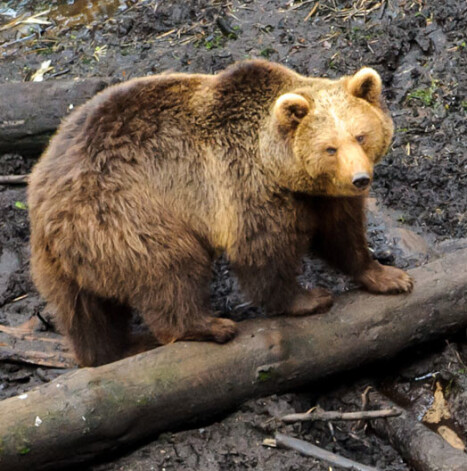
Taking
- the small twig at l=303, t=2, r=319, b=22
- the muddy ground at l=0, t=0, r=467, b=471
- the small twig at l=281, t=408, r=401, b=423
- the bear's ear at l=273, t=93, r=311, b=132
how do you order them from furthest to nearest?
the small twig at l=303, t=2, r=319, b=22, the muddy ground at l=0, t=0, r=467, b=471, the bear's ear at l=273, t=93, r=311, b=132, the small twig at l=281, t=408, r=401, b=423

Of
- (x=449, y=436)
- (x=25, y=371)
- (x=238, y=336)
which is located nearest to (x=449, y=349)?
(x=449, y=436)

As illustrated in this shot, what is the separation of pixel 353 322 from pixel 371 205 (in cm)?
208

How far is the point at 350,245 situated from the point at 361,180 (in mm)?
1328

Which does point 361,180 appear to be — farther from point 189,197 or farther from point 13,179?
point 13,179

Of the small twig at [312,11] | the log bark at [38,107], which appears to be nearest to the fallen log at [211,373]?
the log bark at [38,107]

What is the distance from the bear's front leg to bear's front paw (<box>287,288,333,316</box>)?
0.42 meters

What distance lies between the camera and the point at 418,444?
18.9ft

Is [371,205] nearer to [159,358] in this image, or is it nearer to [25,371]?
[159,358]

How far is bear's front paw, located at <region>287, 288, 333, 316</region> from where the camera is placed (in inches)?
254

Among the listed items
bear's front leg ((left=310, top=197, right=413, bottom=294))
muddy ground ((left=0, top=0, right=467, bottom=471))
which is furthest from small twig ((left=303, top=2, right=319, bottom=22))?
bear's front leg ((left=310, top=197, right=413, bottom=294))

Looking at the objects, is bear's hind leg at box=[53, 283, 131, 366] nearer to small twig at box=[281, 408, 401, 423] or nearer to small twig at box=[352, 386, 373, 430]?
small twig at box=[281, 408, 401, 423]

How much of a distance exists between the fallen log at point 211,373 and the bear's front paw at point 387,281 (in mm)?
60

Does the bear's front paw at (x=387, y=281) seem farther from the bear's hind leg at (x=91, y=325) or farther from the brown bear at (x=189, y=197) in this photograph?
the bear's hind leg at (x=91, y=325)

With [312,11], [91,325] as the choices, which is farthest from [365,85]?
[312,11]
